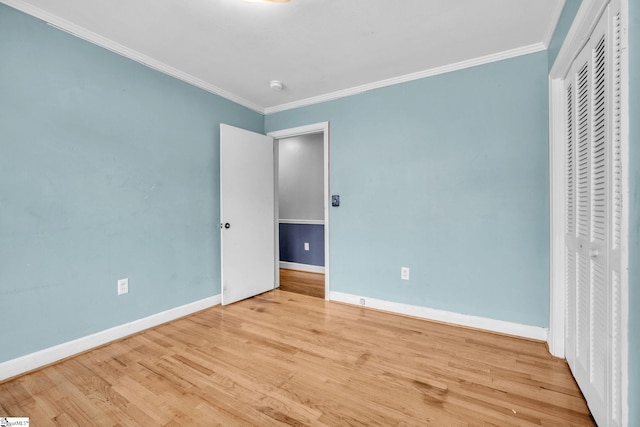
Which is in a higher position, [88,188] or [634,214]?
[88,188]

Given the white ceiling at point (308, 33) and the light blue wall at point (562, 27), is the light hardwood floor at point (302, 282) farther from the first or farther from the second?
the light blue wall at point (562, 27)

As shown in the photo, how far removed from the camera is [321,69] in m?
2.60

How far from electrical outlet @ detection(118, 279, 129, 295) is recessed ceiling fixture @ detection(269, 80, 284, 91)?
223 centimetres

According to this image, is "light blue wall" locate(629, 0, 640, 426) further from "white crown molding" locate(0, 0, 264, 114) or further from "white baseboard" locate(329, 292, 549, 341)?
"white crown molding" locate(0, 0, 264, 114)

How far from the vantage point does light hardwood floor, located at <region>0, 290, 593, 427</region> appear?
1.43 meters

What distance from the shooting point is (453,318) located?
8.32 feet

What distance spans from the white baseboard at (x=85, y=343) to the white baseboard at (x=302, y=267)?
84.6 inches

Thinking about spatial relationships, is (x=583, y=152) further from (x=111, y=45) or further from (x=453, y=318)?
(x=111, y=45)

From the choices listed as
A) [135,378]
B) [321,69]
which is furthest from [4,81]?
[321,69]

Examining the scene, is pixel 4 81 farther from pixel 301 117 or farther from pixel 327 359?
pixel 327 359

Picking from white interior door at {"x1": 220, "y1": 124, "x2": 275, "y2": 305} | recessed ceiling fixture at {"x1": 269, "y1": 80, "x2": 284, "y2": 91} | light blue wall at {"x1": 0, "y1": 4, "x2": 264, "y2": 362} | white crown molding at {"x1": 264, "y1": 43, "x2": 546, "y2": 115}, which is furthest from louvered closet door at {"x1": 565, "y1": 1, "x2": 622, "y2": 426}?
light blue wall at {"x1": 0, "y1": 4, "x2": 264, "y2": 362}

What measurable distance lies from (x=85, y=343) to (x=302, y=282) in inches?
98.4

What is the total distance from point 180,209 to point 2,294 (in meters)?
1.28

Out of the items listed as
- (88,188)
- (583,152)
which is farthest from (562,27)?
(88,188)
